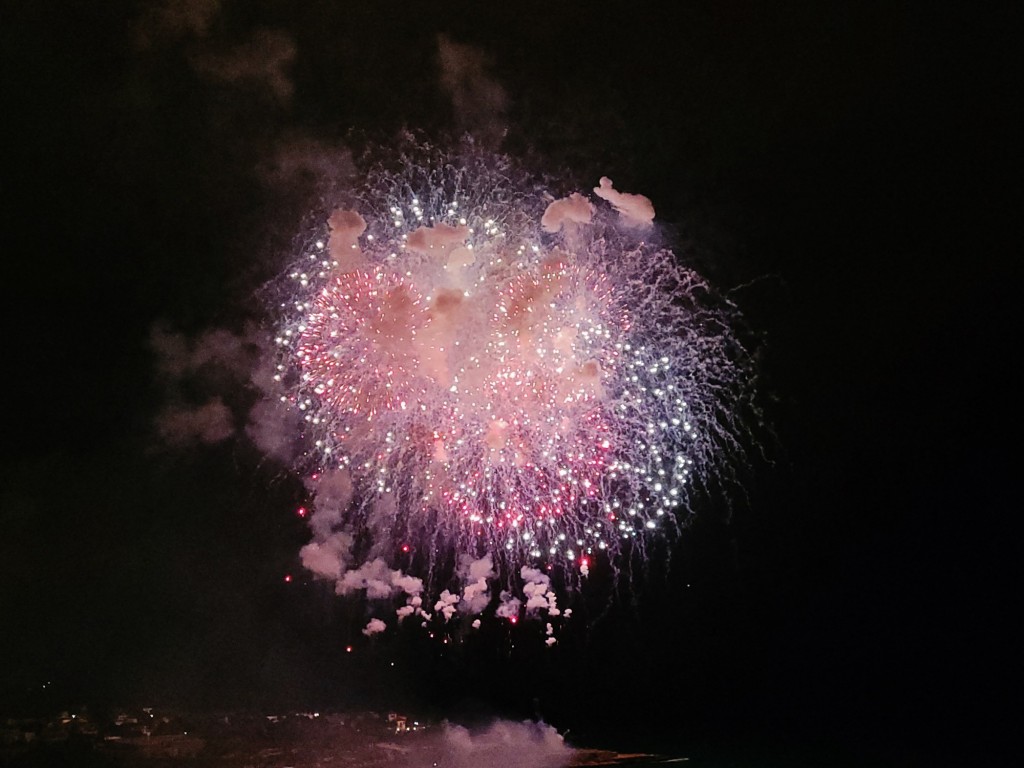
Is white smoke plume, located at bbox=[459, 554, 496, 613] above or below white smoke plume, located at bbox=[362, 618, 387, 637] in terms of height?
below

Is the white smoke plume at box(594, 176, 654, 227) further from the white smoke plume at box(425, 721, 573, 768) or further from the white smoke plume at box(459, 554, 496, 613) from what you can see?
the white smoke plume at box(425, 721, 573, 768)

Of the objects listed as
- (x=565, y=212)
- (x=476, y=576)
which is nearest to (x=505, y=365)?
(x=565, y=212)

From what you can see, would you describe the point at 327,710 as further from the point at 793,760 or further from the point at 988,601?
the point at 988,601

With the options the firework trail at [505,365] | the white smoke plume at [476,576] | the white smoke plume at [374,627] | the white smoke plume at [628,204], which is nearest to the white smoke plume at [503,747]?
the white smoke plume at [374,627]

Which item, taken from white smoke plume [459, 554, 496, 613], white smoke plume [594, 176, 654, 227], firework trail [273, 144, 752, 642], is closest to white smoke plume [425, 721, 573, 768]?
white smoke plume [459, 554, 496, 613]

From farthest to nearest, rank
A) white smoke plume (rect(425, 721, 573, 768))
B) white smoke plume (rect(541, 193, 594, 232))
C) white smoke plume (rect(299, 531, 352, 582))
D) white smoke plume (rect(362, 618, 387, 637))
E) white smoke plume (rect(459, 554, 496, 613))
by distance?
white smoke plume (rect(362, 618, 387, 637))
white smoke plume (rect(425, 721, 573, 768))
white smoke plume (rect(299, 531, 352, 582))
white smoke plume (rect(459, 554, 496, 613))
white smoke plume (rect(541, 193, 594, 232))

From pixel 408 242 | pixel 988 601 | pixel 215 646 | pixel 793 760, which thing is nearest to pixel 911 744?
pixel 793 760

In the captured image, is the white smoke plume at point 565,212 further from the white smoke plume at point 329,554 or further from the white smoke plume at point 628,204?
the white smoke plume at point 329,554

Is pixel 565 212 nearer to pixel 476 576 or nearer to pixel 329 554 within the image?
pixel 476 576
